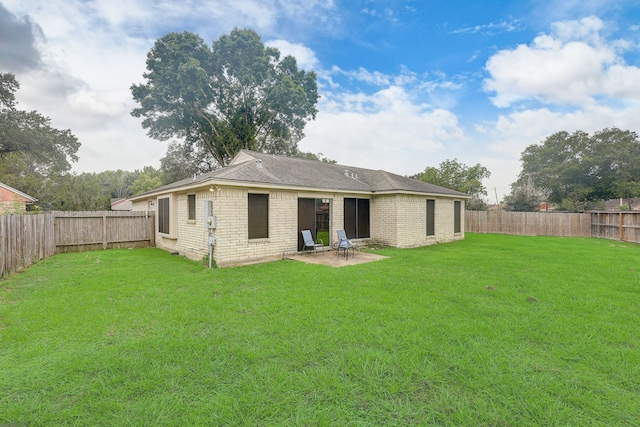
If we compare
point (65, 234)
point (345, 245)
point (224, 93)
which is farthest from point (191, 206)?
point (224, 93)

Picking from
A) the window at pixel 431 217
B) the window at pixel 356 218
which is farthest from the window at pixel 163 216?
the window at pixel 431 217

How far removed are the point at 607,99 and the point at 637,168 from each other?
61.1 ft

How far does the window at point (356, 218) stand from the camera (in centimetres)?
1143

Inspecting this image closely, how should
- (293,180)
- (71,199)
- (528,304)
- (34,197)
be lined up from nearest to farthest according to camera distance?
1. (528,304)
2. (293,180)
3. (71,199)
4. (34,197)

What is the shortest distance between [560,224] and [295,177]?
58.0 ft

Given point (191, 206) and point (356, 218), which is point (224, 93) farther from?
point (356, 218)

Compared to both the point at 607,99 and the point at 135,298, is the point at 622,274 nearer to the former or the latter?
the point at 135,298

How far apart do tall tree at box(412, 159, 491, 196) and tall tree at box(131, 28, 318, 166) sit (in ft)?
46.5

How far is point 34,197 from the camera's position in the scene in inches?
928

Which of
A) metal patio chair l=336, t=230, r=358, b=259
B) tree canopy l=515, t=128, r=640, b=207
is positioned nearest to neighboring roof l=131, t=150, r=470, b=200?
metal patio chair l=336, t=230, r=358, b=259

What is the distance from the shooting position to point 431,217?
13.3m

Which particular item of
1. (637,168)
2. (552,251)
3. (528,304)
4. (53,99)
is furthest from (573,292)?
(637,168)

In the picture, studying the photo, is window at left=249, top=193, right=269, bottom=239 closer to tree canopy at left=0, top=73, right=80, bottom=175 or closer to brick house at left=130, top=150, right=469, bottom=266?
brick house at left=130, top=150, right=469, bottom=266

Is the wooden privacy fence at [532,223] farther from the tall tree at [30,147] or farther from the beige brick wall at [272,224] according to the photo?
the tall tree at [30,147]
